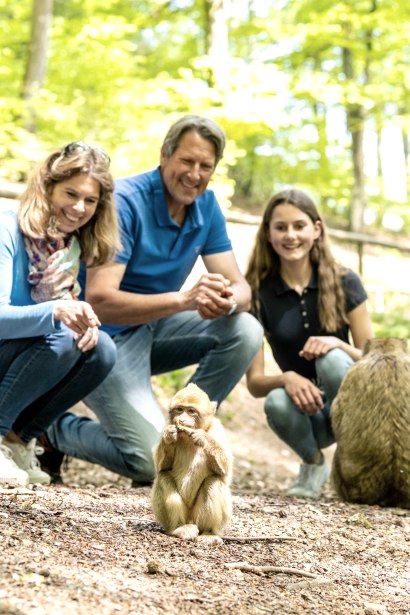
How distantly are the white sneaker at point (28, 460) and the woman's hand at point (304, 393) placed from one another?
1.59 m

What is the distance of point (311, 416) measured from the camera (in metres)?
5.46

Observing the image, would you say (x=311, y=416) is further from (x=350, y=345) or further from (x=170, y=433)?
(x=170, y=433)

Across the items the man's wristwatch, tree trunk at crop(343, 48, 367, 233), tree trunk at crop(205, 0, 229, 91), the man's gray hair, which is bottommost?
the man's wristwatch

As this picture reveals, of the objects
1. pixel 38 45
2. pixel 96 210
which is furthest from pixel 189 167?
pixel 38 45

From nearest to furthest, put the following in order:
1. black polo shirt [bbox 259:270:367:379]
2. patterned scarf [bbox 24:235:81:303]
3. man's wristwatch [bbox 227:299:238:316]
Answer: patterned scarf [bbox 24:235:81:303] → man's wristwatch [bbox 227:299:238:316] → black polo shirt [bbox 259:270:367:379]

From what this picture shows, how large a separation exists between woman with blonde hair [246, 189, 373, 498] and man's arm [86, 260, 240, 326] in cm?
80

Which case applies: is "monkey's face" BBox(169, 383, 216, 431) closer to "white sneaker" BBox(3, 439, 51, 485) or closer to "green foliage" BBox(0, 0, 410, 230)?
"white sneaker" BBox(3, 439, 51, 485)

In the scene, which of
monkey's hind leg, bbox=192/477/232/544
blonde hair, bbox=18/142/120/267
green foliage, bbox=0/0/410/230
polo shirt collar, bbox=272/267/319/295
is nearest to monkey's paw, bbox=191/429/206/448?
monkey's hind leg, bbox=192/477/232/544

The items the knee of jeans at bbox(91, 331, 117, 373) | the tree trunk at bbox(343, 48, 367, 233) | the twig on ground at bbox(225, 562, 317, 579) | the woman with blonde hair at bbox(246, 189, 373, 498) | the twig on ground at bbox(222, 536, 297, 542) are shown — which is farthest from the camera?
the tree trunk at bbox(343, 48, 367, 233)

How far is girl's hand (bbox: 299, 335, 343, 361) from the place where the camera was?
5176 millimetres

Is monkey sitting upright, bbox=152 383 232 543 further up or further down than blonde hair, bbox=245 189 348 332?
further down

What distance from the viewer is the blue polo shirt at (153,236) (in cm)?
501

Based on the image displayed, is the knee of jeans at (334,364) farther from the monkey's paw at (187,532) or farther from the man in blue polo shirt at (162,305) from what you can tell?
the monkey's paw at (187,532)

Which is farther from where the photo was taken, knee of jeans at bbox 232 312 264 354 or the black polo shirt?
the black polo shirt
